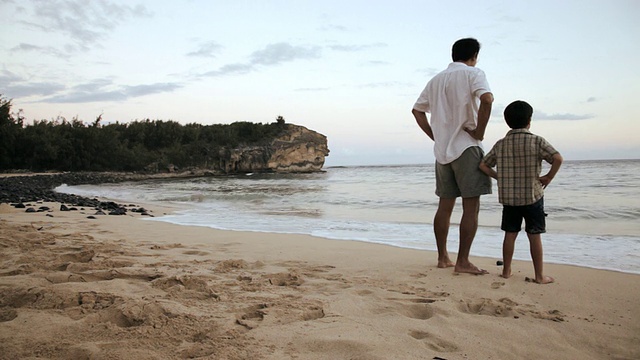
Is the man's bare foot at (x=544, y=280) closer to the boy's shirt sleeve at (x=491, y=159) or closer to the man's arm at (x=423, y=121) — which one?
the boy's shirt sleeve at (x=491, y=159)

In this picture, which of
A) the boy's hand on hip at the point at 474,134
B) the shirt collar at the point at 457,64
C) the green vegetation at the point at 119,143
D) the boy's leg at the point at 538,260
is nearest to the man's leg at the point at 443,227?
the boy's hand on hip at the point at 474,134

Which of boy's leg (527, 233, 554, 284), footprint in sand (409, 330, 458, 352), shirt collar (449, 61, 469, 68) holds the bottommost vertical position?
footprint in sand (409, 330, 458, 352)

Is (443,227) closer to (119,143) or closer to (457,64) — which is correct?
(457,64)

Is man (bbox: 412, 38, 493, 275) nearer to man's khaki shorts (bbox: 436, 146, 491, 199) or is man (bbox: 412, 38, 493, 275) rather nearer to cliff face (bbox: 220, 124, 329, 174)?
man's khaki shorts (bbox: 436, 146, 491, 199)

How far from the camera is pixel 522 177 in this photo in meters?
3.08

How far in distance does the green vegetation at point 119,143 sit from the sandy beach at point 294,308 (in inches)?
A: 1353

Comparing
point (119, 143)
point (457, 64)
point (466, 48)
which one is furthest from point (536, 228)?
point (119, 143)

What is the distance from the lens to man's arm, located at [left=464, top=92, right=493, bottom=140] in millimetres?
3143

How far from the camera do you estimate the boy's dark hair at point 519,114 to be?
3115 mm

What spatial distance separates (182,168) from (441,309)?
4208 centimetres

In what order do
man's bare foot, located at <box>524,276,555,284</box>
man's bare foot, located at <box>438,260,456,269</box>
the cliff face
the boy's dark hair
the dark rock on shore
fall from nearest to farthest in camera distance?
man's bare foot, located at <box>524,276,555,284</box> < the boy's dark hair < man's bare foot, located at <box>438,260,456,269</box> < the dark rock on shore < the cliff face

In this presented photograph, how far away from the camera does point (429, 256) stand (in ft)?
13.4

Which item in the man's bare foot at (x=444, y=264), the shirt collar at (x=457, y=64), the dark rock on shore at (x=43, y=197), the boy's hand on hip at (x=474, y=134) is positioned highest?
the shirt collar at (x=457, y=64)

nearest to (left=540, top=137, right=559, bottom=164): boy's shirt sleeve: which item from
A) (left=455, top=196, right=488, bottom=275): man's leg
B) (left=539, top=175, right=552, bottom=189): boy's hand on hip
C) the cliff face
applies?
(left=539, top=175, right=552, bottom=189): boy's hand on hip
